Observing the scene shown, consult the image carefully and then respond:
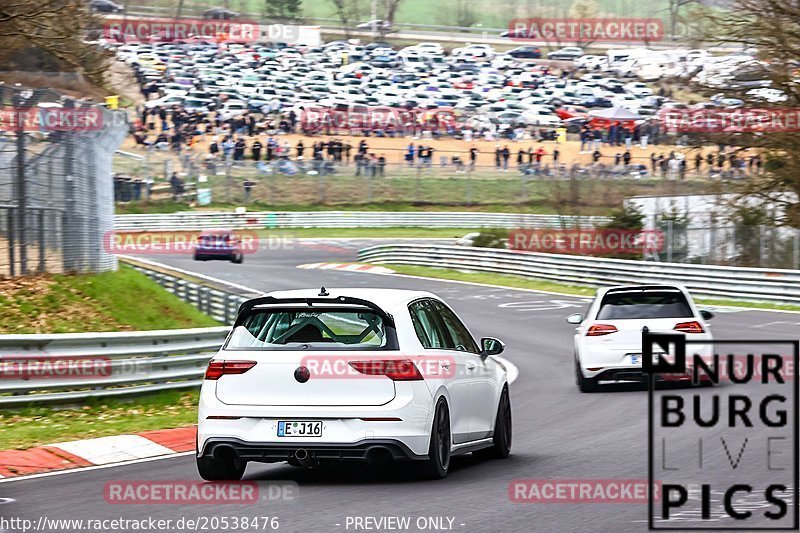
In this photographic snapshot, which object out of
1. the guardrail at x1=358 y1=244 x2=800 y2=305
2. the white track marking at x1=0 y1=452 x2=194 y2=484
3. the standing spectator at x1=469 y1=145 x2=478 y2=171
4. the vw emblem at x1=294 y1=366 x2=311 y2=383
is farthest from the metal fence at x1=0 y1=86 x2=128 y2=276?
the standing spectator at x1=469 y1=145 x2=478 y2=171

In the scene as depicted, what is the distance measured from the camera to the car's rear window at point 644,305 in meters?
16.7

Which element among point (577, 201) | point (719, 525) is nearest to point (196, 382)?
point (719, 525)

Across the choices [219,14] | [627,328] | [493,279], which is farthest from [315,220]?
[219,14]

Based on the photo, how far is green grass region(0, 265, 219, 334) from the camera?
17500mm

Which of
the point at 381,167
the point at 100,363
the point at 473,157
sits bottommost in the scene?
the point at 100,363

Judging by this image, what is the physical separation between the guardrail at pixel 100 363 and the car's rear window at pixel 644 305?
17.2ft

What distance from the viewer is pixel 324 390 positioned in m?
8.81

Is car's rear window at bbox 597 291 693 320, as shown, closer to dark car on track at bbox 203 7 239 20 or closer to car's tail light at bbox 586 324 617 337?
car's tail light at bbox 586 324 617 337

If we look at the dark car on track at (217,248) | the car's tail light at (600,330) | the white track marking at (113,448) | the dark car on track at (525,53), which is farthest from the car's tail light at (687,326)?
the dark car on track at (525,53)

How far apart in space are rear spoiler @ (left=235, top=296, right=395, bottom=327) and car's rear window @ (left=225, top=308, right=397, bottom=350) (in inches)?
1.8

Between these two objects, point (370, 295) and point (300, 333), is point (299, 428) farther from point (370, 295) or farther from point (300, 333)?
point (370, 295)

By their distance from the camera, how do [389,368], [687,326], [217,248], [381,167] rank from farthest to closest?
[381,167] → [217,248] → [687,326] → [389,368]

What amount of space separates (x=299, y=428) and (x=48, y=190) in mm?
11245

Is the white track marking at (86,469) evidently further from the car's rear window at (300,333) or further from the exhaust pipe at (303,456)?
the exhaust pipe at (303,456)
